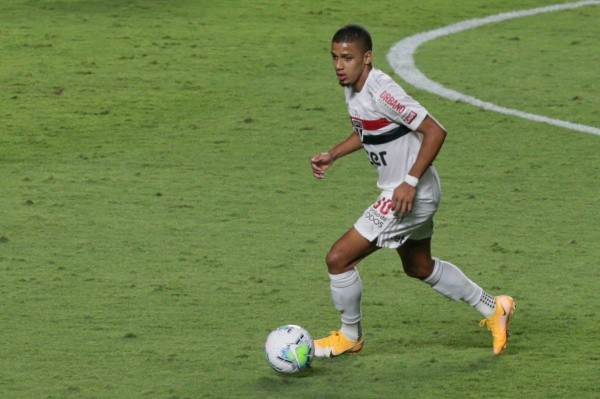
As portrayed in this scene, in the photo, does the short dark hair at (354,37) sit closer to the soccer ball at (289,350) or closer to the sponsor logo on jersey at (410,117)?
the sponsor logo on jersey at (410,117)

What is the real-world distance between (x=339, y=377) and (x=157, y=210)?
2713 mm

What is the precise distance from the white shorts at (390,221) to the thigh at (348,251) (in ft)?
0.09

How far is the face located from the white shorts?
0.49m

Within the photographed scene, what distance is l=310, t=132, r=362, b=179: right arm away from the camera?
20.8 feet

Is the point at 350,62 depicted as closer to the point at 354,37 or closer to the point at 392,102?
the point at 354,37

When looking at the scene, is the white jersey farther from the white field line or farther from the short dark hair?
the white field line

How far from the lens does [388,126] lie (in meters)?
6.05

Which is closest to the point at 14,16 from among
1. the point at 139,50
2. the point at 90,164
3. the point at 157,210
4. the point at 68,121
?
the point at 139,50

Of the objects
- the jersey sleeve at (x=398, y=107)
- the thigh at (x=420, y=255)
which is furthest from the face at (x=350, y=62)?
the thigh at (x=420, y=255)

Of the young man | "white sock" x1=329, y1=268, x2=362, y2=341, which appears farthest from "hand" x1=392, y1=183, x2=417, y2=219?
"white sock" x1=329, y1=268, x2=362, y2=341

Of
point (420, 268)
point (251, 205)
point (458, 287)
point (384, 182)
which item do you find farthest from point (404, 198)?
point (251, 205)

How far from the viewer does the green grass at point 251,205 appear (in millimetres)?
6125

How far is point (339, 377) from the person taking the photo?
602cm

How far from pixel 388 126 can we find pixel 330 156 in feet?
1.31
